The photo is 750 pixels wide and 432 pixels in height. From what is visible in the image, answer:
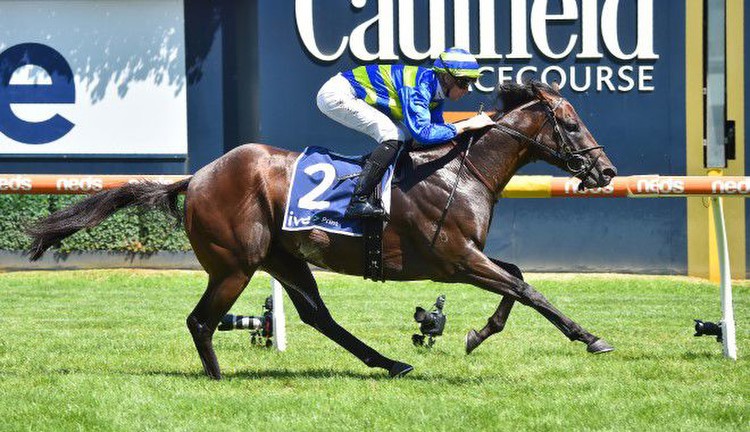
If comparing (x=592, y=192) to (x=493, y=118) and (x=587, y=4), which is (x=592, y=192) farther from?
(x=587, y=4)

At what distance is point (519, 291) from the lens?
6.87 metres

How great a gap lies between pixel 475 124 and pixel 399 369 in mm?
1524

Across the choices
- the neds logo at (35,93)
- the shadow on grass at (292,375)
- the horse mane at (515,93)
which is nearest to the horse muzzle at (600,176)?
the horse mane at (515,93)

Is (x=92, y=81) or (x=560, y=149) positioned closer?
(x=560, y=149)

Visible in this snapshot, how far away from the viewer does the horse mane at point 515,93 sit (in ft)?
24.0

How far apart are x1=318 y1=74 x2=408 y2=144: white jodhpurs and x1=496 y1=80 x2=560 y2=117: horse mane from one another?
646 millimetres

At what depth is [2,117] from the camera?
1591cm

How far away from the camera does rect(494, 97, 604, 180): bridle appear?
7.14 meters

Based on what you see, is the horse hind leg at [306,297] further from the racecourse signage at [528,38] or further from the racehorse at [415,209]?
the racecourse signage at [528,38]

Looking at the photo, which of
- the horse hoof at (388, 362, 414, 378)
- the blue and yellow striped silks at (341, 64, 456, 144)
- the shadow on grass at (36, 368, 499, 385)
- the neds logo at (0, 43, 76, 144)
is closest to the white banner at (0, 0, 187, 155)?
the neds logo at (0, 43, 76, 144)

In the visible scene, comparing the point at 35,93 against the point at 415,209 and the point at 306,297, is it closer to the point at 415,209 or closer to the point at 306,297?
the point at 306,297

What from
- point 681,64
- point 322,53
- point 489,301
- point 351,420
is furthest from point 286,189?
point 681,64

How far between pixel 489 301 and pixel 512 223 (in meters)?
3.16

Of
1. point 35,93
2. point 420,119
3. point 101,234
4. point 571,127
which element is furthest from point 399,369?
point 35,93
